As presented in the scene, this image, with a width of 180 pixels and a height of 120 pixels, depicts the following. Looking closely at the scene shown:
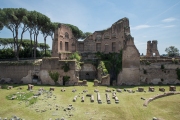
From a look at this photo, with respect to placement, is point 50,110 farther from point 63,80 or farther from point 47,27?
point 47,27

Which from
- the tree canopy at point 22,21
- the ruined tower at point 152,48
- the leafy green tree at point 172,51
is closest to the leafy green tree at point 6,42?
the tree canopy at point 22,21

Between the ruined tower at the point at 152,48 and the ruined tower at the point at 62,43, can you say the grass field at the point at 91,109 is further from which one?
the ruined tower at the point at 152,48

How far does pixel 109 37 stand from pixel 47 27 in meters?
13.2

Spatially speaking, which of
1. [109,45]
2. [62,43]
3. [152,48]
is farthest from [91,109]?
[152,48]

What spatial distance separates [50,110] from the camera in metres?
11.1

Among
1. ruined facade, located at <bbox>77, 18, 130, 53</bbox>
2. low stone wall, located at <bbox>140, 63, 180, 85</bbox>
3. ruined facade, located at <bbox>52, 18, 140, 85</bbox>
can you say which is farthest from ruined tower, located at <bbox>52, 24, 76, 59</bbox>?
low stone wall, located at <bbox>140, 63, 180, 85</bbox>

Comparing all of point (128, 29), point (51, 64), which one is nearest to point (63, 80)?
point (51, 64)

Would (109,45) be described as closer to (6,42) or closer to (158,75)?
(158,75)

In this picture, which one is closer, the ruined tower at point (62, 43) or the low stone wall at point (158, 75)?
the low stone wall at point (158, 75)

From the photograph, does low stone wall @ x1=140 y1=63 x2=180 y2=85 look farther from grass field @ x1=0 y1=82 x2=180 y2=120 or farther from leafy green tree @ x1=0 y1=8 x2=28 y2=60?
leafy green tree @ x1=0 y1=8 x2=28 y2=60

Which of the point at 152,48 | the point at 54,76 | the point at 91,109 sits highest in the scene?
the point at 152,48

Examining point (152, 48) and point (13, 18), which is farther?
point (152, 48)

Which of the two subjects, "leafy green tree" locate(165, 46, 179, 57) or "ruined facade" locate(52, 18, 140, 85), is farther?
"leafy green tree" locate(165, 46, 179, 57)

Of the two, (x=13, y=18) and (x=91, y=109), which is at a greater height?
(x=13, y=18)
